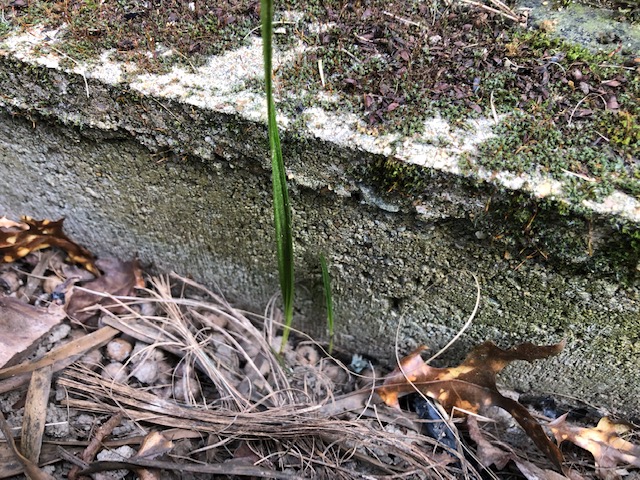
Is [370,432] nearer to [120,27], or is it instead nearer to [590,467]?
[590,467]

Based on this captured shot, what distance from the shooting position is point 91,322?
4.54 ft

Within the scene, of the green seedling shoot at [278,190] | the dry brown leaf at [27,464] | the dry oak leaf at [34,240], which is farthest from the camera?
the dry oak leaf at [34,240]

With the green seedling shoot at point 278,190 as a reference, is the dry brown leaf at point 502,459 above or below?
below

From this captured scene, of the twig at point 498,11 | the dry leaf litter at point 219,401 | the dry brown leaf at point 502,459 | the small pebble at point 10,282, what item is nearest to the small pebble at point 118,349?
the dry leaf litter at point 219,401

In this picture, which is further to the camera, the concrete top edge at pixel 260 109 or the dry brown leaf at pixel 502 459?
the dry brown leaf at pixel 502 459

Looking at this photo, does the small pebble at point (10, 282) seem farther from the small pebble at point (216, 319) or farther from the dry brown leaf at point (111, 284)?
the small pebble at point (216, 319)

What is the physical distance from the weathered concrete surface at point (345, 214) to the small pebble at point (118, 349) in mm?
265

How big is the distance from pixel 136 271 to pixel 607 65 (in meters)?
1.29

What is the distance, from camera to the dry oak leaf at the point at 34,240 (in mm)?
1363

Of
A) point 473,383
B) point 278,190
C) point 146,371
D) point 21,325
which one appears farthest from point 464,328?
point 21,325

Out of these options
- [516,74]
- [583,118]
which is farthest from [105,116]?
[583,118]

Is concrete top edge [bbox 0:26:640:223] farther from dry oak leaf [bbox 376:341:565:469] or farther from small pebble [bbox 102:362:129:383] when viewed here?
small pebble [bbox 102:362:129:383]

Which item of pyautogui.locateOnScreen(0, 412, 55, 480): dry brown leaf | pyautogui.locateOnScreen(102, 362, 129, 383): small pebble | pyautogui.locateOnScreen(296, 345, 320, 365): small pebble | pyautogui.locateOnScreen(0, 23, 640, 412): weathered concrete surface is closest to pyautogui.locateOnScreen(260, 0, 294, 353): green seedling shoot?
pyautogui.locateOnScreen(0, 23, 640, 412): weathered concrete surface

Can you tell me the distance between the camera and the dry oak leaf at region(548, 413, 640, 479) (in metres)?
1.19
